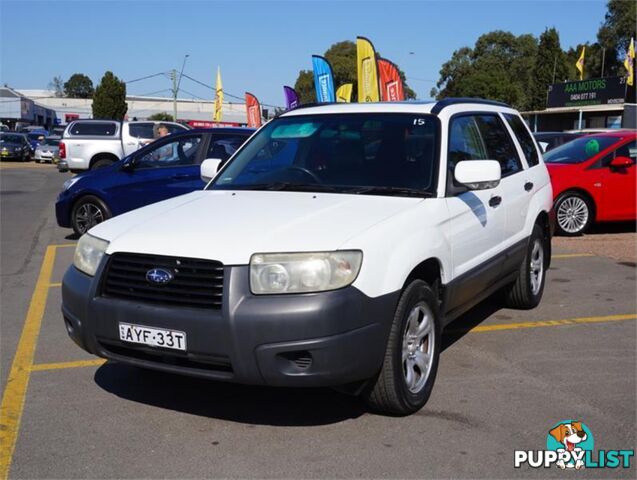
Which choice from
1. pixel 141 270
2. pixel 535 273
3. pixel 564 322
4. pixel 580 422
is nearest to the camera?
pixel 141 270

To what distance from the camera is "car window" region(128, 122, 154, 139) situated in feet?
67.2

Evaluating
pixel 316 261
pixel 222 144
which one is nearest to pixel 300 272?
pixel 316 261

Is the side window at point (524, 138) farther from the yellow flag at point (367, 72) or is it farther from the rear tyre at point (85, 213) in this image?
the yellow flag at point (367, 72)

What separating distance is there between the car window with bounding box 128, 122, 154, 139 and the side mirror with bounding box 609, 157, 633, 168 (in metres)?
13.8

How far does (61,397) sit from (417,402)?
2198 mm

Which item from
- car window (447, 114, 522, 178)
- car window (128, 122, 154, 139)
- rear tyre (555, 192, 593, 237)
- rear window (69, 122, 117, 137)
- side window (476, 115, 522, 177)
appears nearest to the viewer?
car window (447, 114, 522, 178)

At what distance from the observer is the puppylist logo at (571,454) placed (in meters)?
3.59

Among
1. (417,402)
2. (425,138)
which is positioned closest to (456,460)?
(417,402)

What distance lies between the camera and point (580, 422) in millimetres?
4051

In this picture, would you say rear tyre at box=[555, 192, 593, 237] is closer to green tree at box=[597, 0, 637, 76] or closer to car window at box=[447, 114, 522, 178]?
car window at box=[447, 114, 522, 178]

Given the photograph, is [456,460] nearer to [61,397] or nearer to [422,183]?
[422,183]

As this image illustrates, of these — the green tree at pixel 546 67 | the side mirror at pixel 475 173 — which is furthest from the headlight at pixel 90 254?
the green tree at pixel 546 67

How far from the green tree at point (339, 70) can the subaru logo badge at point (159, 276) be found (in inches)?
2729

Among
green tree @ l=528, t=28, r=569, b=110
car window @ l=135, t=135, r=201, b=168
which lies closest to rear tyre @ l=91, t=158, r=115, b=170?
car window @ l=135, t=135, r=201, b=168
